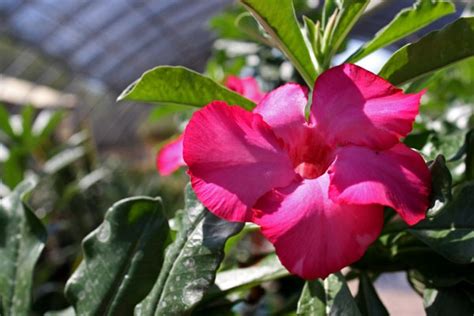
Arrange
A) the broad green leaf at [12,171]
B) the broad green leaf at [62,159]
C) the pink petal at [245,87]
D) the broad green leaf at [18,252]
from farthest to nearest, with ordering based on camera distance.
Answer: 1. the broad green leaf at [62,159]
2. the broad green leaf at [12,171]
3. the pink petal at [245,87]
4. the broad green leaf at [18,252]

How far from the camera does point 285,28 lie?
58 cm

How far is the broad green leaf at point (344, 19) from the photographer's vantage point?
0.61 metres

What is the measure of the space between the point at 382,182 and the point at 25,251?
46 centimetres

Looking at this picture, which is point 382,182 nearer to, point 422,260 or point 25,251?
point 422,260

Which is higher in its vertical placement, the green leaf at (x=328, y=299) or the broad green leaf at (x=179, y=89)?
the broad green leaf at (x=179, y=89)

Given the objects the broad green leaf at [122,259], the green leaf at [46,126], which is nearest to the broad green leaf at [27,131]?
the green leaf at [46,126]

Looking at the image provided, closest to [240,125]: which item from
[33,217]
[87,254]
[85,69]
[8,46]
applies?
[87,254]

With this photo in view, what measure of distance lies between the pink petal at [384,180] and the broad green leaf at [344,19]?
0.20 metres

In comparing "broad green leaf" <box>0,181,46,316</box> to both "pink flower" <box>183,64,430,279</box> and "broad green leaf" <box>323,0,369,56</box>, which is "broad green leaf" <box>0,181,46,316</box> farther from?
"broad green leaf" <box>323,0,369,56</box>

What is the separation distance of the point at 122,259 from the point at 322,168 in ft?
0.75

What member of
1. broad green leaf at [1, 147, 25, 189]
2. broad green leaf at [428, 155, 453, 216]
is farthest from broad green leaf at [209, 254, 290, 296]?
broad green leaf at [1, 147, 25, 189]

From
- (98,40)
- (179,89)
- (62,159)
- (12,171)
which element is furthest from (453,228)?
(98,40)

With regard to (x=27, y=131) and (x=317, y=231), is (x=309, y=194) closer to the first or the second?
(x=317, y=231)

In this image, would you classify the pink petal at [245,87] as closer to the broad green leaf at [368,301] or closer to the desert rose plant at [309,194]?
the desert rose plant at [309,194]
